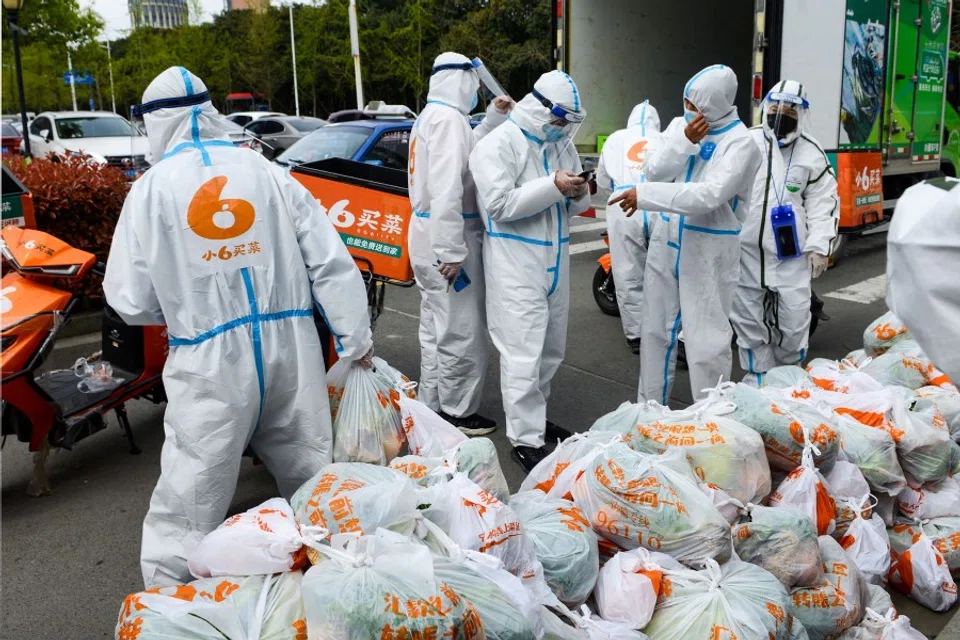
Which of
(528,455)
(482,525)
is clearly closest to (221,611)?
(482,525)

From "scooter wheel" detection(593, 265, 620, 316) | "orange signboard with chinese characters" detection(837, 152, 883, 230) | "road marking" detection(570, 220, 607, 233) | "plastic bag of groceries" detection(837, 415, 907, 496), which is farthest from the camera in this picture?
"road marking" detection(570, 220, 607, 233)

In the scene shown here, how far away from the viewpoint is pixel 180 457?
271 cm

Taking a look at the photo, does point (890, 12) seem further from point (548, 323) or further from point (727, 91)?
point (548, 323)

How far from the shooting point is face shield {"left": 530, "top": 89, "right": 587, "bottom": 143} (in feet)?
13.4

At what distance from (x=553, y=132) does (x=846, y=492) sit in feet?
6.99

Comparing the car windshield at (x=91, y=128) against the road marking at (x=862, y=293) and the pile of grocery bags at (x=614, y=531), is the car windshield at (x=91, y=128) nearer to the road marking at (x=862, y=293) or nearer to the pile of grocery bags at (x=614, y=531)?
the road marking at (x=862, y=293)

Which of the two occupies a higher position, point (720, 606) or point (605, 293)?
point (720, 606)

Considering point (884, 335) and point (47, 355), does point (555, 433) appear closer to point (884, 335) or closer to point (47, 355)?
point (884, 335)

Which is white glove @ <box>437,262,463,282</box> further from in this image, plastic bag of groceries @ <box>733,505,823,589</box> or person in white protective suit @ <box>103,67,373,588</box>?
plastic bag of groceries @ <box>733,505,823,589</box>

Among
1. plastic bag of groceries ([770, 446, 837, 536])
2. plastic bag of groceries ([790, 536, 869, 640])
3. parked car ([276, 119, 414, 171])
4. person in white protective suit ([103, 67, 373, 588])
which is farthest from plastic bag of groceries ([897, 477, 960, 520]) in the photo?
parked car ([276, 119, 414, 171])

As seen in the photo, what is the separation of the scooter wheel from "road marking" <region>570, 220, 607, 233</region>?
3.91 meters

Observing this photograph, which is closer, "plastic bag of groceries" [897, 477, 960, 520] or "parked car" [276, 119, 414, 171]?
"plastic bag of groceries" [897, 477, 960, 520]

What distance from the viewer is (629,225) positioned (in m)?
5.86

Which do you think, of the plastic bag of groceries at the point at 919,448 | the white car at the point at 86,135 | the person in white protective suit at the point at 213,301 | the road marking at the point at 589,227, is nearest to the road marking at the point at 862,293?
the road marking at the point at 589,227
